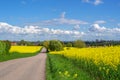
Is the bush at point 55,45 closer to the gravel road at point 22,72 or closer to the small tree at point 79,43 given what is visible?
the small tree at point 79,43

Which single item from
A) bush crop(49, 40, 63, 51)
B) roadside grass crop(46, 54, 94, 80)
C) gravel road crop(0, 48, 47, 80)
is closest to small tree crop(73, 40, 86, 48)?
bush crop(49, 40, 63, 51)

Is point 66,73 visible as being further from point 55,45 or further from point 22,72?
point 55,45

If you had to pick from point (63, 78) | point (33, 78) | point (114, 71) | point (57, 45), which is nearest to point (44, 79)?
point (33, 78)

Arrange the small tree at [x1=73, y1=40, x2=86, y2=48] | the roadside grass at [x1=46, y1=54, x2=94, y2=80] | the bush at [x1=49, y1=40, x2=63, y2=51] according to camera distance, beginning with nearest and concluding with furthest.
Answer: the roadside grass at [x1=46, y1=54, x2=94, y2=80], the bush at [x1=49, y1=40, x2=63, y2=51], the small tree at [x1=73, y1=40, x2=86, y2=48]

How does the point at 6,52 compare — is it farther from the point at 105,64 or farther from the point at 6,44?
the point at 105,64

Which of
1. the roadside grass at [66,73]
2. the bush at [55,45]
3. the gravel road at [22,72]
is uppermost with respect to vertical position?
the bush at [55,45]

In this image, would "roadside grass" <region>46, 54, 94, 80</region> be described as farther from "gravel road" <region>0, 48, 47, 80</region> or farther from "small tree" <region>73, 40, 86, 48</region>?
"small tree" <region>73, 40, 86, 48</region>

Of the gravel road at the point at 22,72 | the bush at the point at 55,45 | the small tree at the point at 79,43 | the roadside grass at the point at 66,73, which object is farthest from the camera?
the small tree at the point at 79,43

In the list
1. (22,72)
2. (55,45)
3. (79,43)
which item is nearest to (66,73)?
(22,72)

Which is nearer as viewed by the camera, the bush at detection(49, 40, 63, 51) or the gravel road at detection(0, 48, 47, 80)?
the gravel road at detection(0, 48, 47, 80)

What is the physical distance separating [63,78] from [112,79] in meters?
4.02

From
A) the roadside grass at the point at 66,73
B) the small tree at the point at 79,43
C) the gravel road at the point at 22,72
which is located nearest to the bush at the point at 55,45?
the small tree at the point at 79,43

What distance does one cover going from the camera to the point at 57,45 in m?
133

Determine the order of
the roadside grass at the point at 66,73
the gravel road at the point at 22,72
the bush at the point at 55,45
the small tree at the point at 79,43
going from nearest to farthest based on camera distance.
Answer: the roadside grass at the point at 66,73, the gravel road at the point at 22,72, the bush at the point at 55,45, the small tree at the point at 79,43
